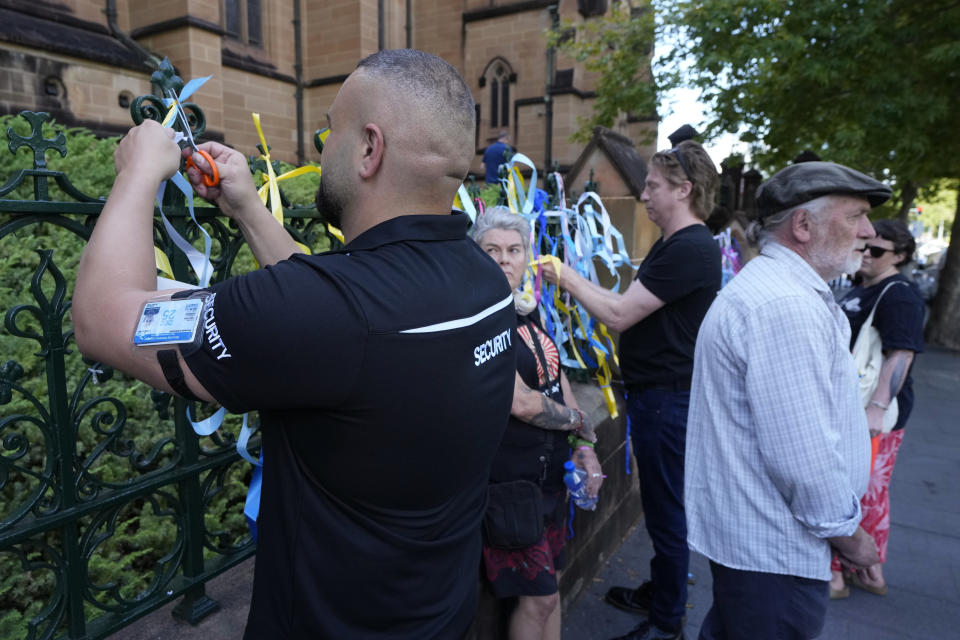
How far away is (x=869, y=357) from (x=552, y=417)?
2.37 m

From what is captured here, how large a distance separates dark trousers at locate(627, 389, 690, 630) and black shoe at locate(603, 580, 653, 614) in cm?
33

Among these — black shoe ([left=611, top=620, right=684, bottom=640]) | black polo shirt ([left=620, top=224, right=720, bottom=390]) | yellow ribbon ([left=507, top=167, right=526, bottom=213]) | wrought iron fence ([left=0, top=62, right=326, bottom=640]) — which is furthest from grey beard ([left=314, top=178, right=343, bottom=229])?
black shoe ([left=611, top=620, right=684, bottom=640])

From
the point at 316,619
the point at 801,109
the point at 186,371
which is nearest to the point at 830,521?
the point at 316,619

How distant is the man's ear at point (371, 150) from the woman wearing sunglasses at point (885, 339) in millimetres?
3285

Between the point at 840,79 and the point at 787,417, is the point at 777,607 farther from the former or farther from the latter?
the point at 840,79

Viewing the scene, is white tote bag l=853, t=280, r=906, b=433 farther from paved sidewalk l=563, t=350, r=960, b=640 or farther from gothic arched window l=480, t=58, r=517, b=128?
gothic arched window l=480, t=58, r=517, b=128

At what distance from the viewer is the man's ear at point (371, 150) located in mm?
1156

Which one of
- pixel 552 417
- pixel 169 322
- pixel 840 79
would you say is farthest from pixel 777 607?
pixel 840 79

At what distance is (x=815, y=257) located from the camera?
1965mm

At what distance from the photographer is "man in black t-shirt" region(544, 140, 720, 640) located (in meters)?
2.84

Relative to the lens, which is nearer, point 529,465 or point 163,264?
point 163,264

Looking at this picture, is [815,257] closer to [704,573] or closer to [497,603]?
[497,603]

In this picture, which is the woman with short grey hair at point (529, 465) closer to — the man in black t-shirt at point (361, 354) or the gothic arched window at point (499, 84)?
the man in black t-shirt at point (361, 354)

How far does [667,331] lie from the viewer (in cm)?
288
